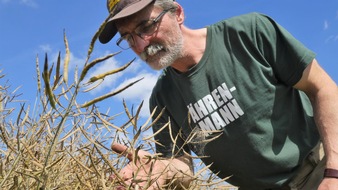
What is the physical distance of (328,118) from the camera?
1.71 metres

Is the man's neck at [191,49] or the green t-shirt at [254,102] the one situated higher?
the man's neck at [191,49]

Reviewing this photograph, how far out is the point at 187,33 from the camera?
207cm

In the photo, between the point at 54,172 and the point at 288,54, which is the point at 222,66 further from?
the point at 54,172

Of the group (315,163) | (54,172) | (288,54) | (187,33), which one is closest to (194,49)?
(187,33)

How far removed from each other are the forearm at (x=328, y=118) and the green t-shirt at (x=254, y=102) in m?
0.13

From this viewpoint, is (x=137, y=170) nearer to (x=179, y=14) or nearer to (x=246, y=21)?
(x=246, y=21)

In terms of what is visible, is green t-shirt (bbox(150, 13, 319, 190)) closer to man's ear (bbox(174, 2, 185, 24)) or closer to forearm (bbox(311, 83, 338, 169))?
forearm (bbox(311, 83, 338, 169))

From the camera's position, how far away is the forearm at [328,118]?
165cm

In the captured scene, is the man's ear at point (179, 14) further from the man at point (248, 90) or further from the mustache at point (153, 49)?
the mustache at point (153, 49)

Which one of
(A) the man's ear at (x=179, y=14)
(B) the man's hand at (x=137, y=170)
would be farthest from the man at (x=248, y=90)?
(B) the man's hand at (x=137, y=170)

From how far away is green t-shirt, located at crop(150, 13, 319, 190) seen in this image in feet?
6.12

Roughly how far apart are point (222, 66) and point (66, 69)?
1.46 m

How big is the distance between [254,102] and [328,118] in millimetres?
305

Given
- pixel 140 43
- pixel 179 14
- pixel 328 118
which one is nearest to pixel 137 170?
pixel 328 118
